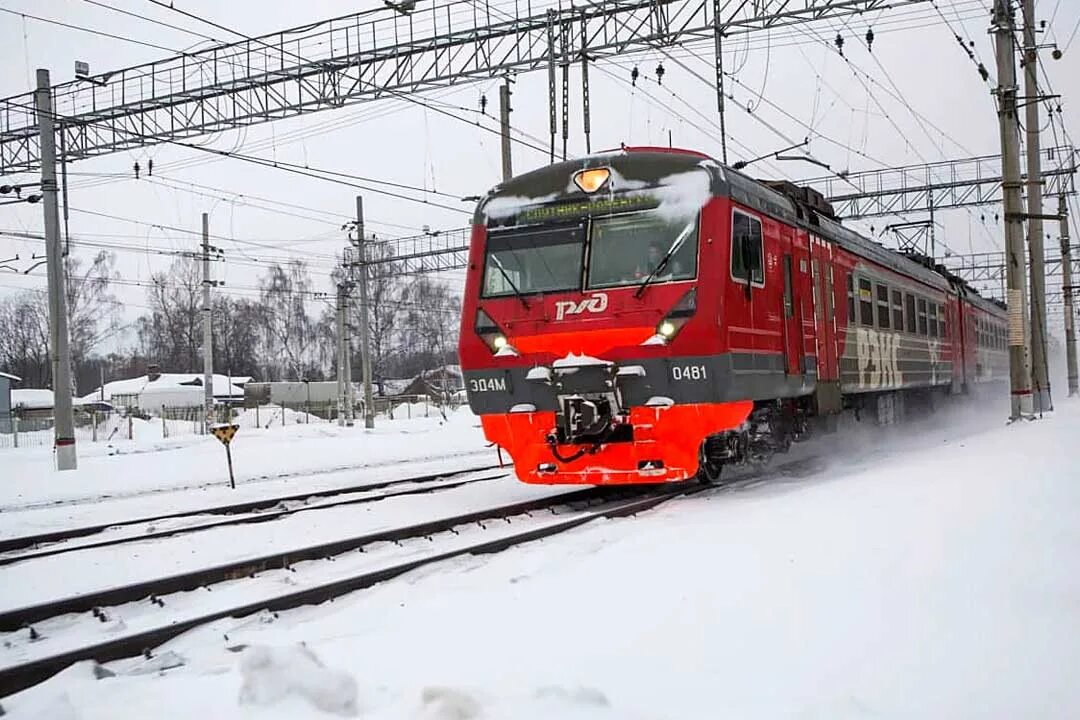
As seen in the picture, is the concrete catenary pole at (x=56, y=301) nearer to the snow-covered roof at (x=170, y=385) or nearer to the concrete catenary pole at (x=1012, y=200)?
the concrete catenary pole at (x=1012, y=200)

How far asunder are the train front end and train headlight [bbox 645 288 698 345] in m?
0.01

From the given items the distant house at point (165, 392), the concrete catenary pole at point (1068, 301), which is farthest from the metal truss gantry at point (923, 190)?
the distant house at point (165, 392)

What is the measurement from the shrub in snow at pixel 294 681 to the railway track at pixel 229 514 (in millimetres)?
5300

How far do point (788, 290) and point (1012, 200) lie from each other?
922 cm

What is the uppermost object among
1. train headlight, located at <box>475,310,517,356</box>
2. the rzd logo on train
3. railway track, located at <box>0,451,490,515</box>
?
the rzd logo on train

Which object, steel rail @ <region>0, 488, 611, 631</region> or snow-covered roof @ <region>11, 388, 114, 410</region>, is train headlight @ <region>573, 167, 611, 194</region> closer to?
steel rail @ <region>0, 488, 611, 631</region>

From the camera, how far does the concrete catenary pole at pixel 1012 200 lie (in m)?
17.7

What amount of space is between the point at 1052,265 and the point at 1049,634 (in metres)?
60.2

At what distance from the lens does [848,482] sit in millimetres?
9867

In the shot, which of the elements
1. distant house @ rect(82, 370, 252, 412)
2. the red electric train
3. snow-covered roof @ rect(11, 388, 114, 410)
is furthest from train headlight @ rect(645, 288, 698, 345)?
snow-covered roof @ rect(11, 388, 114, 410)

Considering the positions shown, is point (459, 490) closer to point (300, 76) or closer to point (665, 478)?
point (665, 478)

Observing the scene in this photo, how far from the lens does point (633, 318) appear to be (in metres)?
9.35

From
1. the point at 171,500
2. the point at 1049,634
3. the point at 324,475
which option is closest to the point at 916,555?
the point at 1049,634

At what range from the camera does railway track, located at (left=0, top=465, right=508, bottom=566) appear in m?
9.00
